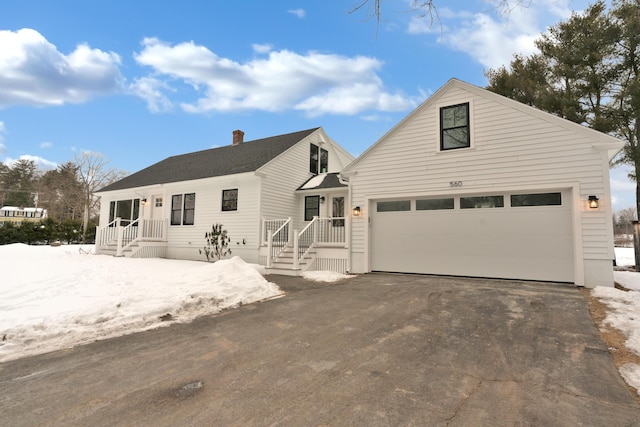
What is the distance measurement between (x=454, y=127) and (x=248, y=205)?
325 inches

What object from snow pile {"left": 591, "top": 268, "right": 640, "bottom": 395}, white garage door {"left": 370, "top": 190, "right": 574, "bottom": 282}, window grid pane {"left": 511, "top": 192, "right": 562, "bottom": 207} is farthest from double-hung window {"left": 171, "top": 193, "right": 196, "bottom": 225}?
snow pile {"left": 591, "top": 268, "right": 640, "bottom": 395}

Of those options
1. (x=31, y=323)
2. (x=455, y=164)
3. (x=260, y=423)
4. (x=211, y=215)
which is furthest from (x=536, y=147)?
(x=211, y=215)

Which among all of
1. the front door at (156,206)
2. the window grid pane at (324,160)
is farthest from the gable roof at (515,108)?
the front door at (156,206)

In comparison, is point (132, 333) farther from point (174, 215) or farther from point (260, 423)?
point (174, 215)

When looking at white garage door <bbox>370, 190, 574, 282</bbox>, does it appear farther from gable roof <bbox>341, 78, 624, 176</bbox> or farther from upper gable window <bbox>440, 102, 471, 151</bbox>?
upper gable window <bbox>440, 102, 471, 151</bbox>

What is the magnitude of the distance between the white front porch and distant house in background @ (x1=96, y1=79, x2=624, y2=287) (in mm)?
47

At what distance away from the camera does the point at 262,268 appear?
11023 mm

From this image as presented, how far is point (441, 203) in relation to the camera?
955 centimetres

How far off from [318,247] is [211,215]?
5671 mm

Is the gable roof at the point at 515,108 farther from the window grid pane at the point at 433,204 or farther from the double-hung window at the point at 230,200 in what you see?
the double-hung window at the point at 230,200

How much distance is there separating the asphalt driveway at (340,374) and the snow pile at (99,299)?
19.6 inches

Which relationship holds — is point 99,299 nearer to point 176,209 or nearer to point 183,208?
point 183,208

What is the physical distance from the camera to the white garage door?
26.3 feet

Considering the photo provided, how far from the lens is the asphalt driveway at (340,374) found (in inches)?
95.0
